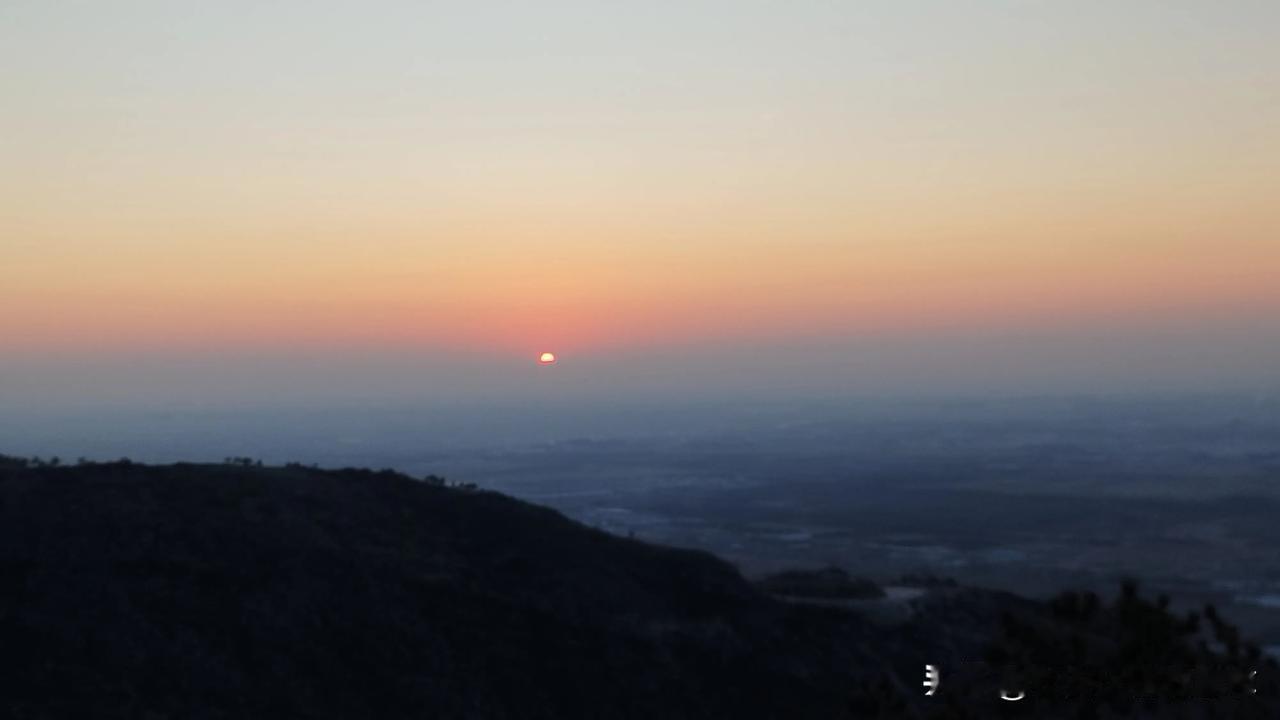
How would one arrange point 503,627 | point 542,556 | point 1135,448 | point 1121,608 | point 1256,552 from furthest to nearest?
point 1135,448 < point 1256,552 < point 542,556 < point 503,627 < point 1121,608

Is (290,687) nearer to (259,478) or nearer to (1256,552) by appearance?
(259,478)

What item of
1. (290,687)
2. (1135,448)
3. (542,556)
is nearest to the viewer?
(290,687)

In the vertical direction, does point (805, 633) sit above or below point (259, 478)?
below

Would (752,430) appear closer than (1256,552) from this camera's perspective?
No

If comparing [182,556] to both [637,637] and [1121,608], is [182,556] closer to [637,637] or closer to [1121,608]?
[637,637]

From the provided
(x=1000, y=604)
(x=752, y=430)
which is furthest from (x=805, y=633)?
(x=752, y=430)

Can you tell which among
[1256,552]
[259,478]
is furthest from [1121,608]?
[1256,552]
